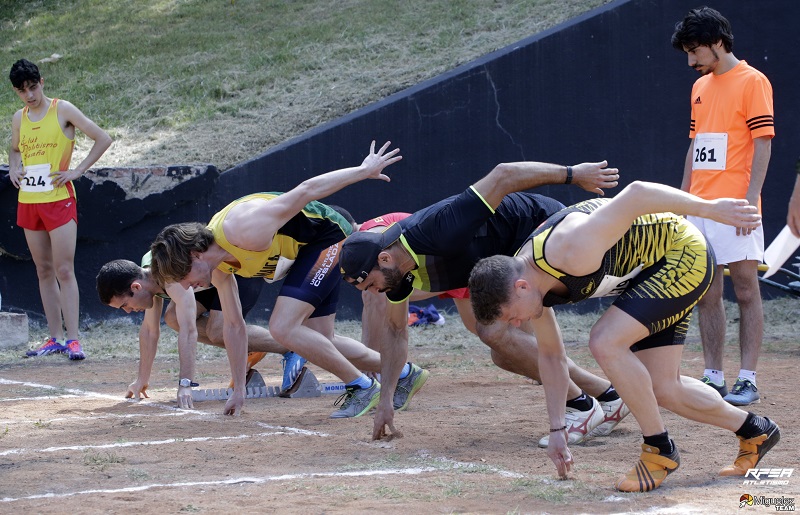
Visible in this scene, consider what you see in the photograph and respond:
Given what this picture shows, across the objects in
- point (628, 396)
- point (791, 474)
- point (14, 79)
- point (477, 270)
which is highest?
point (14, 79)

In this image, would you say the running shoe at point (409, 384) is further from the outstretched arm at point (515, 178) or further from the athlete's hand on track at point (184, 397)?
the outstretched arm at point (515, 178)

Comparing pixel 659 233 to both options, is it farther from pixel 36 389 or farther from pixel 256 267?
pixel 36 389

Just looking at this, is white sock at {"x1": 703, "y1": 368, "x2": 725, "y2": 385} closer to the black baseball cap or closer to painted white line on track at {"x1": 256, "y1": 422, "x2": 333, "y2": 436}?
painted white line on track at {"x1": 256, "y1": 422, "x2": 333, "y2": 436}

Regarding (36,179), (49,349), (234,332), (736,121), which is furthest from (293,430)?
(36,179)

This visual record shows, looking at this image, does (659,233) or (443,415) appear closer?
(659,233)

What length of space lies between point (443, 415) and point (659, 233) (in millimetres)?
2203

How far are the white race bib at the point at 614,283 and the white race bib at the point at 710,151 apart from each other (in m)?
2.33

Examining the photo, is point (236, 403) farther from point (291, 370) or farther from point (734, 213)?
→ point (734, 213)

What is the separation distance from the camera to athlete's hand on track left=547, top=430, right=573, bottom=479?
413 cm

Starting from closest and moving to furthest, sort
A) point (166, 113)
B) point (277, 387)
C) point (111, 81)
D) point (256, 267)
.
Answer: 1. point (256, 267)
2. point (277, 387)
3. point (166, 113)
4. point (111, 81)

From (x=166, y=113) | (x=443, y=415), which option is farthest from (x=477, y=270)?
(x=166, y=113)

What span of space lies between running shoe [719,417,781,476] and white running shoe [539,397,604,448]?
92cm

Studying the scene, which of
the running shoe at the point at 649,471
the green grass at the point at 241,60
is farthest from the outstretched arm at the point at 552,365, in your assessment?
the green grass at the point at 241,60

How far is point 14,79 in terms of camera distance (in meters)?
8.70
